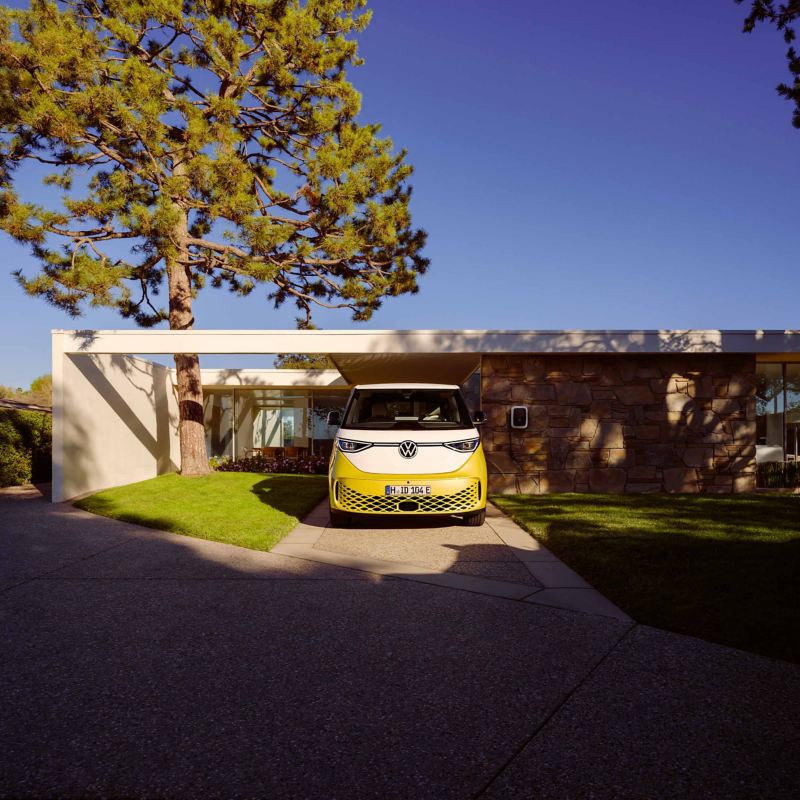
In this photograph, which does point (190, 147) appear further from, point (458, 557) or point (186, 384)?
point (458, 557)

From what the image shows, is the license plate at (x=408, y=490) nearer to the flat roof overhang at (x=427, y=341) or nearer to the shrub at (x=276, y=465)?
the flat roof overhang at (x=427, y=341)

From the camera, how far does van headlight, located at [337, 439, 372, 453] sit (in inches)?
259

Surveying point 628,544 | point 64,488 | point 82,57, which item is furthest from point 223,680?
point 82,57

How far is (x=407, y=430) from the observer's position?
6.73 meters

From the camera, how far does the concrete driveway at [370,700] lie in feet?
7.02

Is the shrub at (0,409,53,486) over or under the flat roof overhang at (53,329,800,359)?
under

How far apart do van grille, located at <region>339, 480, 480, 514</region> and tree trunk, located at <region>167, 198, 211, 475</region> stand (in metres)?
8.69

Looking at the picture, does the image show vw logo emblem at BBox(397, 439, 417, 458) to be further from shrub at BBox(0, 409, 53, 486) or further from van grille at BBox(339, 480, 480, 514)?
shrub at BBox(0, 409, 53, 486)

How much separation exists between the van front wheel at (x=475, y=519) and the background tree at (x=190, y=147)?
23.7 ft

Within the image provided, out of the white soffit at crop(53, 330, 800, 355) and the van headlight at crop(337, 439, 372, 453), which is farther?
the white soffit at crop(53, 330, 800, 355)

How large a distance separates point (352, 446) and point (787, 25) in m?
7.29

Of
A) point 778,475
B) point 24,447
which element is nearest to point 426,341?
point 778,475

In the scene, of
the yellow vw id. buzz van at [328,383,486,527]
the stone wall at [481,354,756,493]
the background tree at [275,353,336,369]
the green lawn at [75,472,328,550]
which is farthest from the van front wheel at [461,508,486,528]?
the background tree at [275,353,336,369]

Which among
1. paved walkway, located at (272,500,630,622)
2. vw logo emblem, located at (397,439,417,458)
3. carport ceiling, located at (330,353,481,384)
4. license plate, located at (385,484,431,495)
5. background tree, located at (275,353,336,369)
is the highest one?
background tree, located at (275,353,336,369)
